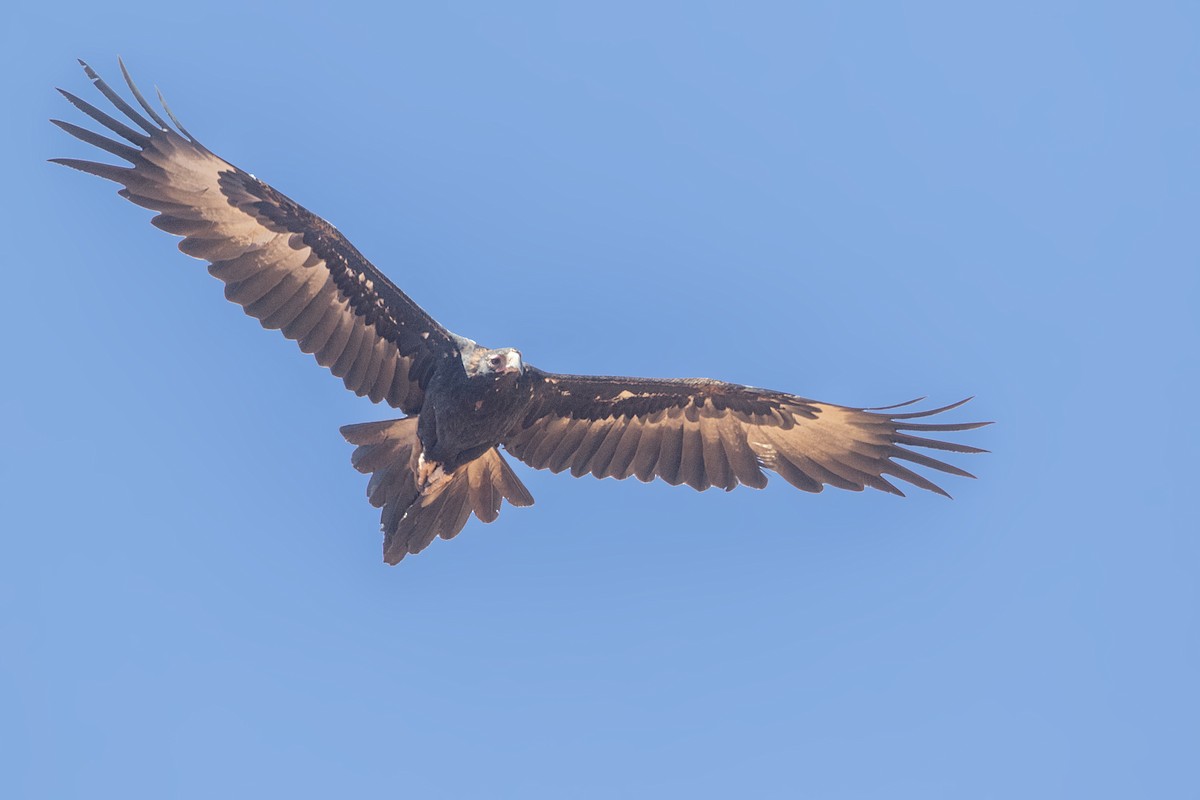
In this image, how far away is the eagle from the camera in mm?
12656

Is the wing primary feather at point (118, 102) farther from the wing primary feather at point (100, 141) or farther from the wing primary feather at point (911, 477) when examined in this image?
the wing primary feather at point (911, 477)

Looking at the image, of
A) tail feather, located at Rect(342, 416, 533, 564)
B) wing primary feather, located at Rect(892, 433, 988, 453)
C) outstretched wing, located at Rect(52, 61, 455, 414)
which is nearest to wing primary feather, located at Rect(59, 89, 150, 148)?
outstretched wing, located at Rect(52, 61, 455, 414)

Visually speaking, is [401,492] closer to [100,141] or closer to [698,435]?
[698,435]

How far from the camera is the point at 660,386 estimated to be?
545 inches

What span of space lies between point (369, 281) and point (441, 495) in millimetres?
2037

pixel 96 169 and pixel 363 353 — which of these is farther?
pixel 363 353

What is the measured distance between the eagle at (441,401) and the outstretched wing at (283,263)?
1 centimetres

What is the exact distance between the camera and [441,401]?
42.1 ft

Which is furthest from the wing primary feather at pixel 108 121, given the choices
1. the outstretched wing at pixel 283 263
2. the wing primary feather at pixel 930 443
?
the wing primary feather at pixel 930 443

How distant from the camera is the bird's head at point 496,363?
41.4 feet

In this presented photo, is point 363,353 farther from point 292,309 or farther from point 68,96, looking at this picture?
point 68,96

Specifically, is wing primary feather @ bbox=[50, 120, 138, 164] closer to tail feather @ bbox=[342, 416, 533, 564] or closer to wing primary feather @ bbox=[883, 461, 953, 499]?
tail feather @ bbox=[342, 416, 533, 564]

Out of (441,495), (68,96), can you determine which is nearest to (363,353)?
(441,495)

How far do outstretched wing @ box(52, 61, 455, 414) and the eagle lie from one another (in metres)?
0.01
